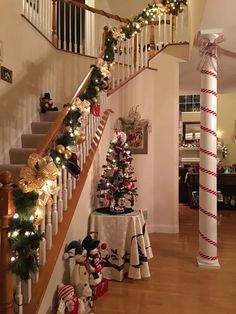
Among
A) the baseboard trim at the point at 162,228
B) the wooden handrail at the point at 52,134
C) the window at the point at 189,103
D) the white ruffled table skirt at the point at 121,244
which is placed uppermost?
the window at the point at 189,103

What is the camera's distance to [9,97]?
414 centimetres

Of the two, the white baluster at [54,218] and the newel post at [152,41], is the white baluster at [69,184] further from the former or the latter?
the newel post at [152,41]

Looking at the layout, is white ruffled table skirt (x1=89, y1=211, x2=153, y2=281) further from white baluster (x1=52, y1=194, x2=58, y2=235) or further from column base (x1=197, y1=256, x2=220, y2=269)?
white baluster (x1=52, y1=194, x2=58, y2=235)

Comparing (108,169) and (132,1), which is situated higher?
(132,1)

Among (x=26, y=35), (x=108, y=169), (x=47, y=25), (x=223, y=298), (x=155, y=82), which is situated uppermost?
(x=47, y=25)

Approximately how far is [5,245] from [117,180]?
6.56ft

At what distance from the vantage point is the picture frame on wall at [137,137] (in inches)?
207

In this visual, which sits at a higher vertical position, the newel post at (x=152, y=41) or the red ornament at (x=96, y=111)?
the newel post at (x=152, y=41)

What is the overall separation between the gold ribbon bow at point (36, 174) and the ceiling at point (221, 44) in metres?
2.16

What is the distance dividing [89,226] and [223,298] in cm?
158

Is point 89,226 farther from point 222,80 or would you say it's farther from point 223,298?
point 222,80

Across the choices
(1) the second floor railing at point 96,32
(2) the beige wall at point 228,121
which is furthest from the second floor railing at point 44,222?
(2) the beige wall at point 228,121

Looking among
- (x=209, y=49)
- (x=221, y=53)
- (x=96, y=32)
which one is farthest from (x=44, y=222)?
(x=96, y=32)

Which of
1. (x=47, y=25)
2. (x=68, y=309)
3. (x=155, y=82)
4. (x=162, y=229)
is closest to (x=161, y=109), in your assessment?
(x=155, y=82)
